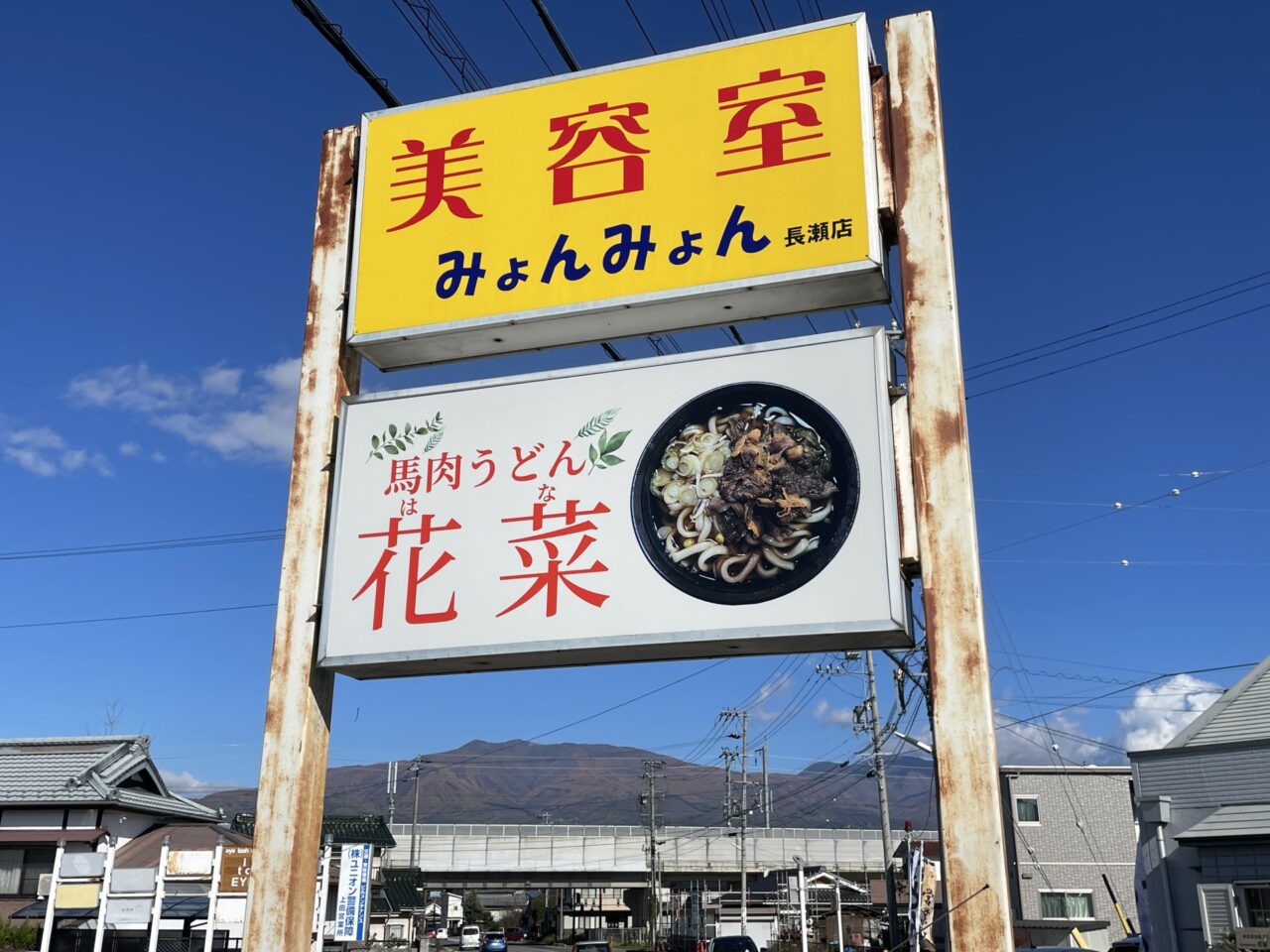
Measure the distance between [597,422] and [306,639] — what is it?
309 centimetres

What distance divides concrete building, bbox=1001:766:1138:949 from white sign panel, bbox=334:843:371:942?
2690cm

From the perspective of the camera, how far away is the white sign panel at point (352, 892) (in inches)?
834

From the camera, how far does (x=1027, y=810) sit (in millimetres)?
42125

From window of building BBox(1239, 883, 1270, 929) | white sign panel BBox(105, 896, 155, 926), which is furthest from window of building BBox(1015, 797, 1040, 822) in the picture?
white sign panel BBox(105, 896, 155, 926)

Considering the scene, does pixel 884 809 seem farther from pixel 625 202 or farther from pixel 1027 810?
pixel 625 202

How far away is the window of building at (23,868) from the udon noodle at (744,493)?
2100cm

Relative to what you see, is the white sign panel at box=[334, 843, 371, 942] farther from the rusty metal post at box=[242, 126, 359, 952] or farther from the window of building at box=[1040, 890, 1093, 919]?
the window of building at box=[1040, 890, 1093, 919]

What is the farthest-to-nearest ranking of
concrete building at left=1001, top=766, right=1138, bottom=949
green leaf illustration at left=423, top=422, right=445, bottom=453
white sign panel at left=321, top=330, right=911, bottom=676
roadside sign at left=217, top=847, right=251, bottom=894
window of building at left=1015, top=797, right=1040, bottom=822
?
1. window of building at left=1015, top=797, right=1040, bottom=822
2. concrete building at left=1001, top=766, right=1138, bottom=949
3. roadside sign at left=217, top=847, right=251, bottom=894
4. green leaf illustration at left=423, top=422, right=445, bottom=453
5. white sign panel at left=321, top=330, right=911, bottom=676

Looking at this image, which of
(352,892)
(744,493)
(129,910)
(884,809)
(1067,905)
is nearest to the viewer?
(744,493)

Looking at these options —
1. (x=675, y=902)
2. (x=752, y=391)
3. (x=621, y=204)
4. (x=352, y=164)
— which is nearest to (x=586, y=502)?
(x=752, y=391)

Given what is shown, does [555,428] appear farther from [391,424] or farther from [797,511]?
[797,511]

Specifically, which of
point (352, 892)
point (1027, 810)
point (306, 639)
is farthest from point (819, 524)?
point (1027, 810)

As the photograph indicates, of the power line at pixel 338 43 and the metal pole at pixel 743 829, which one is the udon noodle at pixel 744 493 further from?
the metal pole at pixel 743 829

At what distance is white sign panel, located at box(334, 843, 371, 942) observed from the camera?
2117cm
